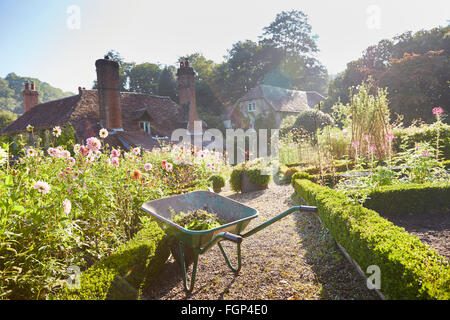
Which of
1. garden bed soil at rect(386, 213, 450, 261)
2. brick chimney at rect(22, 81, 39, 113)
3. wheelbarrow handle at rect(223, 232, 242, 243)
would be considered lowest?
garden bed soil at rect(386, 213, 450, 261)

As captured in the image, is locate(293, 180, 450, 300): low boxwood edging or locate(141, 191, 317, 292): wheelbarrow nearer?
locate(293, 180, 450, 300): low boxwood edging

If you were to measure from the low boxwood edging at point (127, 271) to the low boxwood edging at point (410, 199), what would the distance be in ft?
10.7

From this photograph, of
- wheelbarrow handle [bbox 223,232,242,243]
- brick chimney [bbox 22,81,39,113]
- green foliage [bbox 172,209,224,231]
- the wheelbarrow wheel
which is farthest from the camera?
brick chimney [bbox 22,81,39,113]

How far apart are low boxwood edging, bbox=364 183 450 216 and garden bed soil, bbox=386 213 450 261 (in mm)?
142

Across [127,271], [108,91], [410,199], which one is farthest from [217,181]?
[108,91]

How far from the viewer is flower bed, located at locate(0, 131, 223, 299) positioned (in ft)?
6.84

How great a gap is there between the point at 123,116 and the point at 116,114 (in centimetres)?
279

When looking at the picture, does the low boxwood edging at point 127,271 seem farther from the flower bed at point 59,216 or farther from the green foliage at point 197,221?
the green foliage at point 197,221

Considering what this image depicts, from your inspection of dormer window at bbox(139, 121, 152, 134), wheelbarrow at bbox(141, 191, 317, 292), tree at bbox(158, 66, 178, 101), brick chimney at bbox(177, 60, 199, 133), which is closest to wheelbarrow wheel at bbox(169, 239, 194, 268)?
wheelbarrow at bbox(141, 191, 317, 292)

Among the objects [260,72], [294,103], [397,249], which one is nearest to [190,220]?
[397,249]

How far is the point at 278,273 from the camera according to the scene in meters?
3.12

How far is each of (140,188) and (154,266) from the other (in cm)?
140

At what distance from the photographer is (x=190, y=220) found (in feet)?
10.0

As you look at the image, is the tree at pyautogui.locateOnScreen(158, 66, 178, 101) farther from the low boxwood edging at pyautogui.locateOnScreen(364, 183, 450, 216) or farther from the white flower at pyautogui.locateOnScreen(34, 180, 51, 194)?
the white flower at pyautogui.locateOnScreen(34, 180, 51, 194)
